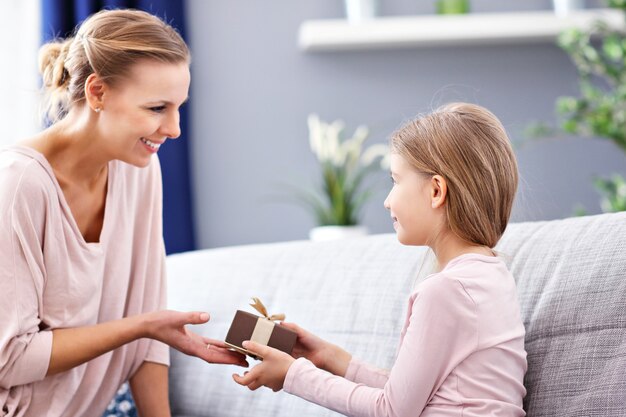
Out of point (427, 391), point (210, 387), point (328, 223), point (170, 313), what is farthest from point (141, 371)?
point (328, 223)

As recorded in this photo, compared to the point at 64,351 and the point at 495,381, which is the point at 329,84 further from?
the point at 495,381

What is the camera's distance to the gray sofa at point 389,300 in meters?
1.37

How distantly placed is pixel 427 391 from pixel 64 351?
758 millimetres

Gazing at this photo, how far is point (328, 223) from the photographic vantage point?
3.73m

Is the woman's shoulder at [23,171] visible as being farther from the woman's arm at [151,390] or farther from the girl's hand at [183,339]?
the woman's arm at [151,390]

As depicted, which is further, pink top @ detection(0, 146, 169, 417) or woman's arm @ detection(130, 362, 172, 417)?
woman's arm @ detection(130, 362, 172, 417)

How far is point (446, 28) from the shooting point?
376 centimetres

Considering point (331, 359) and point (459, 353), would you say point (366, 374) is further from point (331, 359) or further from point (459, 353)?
point (459, 353)

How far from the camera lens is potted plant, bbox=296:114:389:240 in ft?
12.1

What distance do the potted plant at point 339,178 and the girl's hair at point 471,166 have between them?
2.22 m

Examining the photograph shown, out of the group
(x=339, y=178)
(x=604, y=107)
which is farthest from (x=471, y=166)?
(x=339, y=178)

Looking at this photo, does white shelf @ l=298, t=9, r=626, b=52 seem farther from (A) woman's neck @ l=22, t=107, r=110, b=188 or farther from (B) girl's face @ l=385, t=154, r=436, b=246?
(B) girl's face @ l=385, t=154, r=436, b=246

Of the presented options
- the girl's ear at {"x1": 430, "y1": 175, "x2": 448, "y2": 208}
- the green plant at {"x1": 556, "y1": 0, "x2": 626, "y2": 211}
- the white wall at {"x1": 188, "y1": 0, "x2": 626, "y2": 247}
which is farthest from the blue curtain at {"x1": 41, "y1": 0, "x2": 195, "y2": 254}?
the girl's ear at {"x1": 430, "y1": 175, "x2": 448, "y2": 208}

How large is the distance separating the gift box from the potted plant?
2.09m
